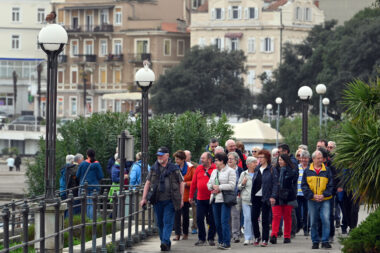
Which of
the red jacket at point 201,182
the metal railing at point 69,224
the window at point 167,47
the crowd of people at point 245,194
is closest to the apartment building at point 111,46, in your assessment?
the window at point 167,47

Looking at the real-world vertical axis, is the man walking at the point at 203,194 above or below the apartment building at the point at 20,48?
below

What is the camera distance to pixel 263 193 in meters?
21.0

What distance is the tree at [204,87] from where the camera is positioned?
104m

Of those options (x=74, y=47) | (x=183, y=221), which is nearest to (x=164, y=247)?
(x=183, y=221)

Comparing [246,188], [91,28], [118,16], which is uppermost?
[118,16]

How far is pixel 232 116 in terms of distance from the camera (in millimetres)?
107250

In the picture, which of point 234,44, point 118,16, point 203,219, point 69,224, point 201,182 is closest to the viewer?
A: point 69,224

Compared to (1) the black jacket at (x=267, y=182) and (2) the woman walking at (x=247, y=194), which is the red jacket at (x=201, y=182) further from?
(1) the black jacket at (x=267, y=182)

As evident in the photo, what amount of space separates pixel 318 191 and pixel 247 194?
60.7 inches

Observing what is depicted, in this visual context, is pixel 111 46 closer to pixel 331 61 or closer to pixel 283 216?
pixel 331 61

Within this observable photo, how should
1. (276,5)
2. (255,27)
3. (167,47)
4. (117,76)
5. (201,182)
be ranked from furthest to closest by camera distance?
1. (117,76)
2. (167,47)
3. (255,27)
4. (276,5)
5. (201,182)

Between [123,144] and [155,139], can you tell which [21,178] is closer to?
[155,139]

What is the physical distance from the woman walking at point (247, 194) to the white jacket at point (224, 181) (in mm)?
1084

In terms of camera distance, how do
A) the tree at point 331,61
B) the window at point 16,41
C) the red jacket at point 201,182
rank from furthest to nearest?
1. the window at point 16,41
2. the tree at point 331,61
3. the red jacket at point 201,182
